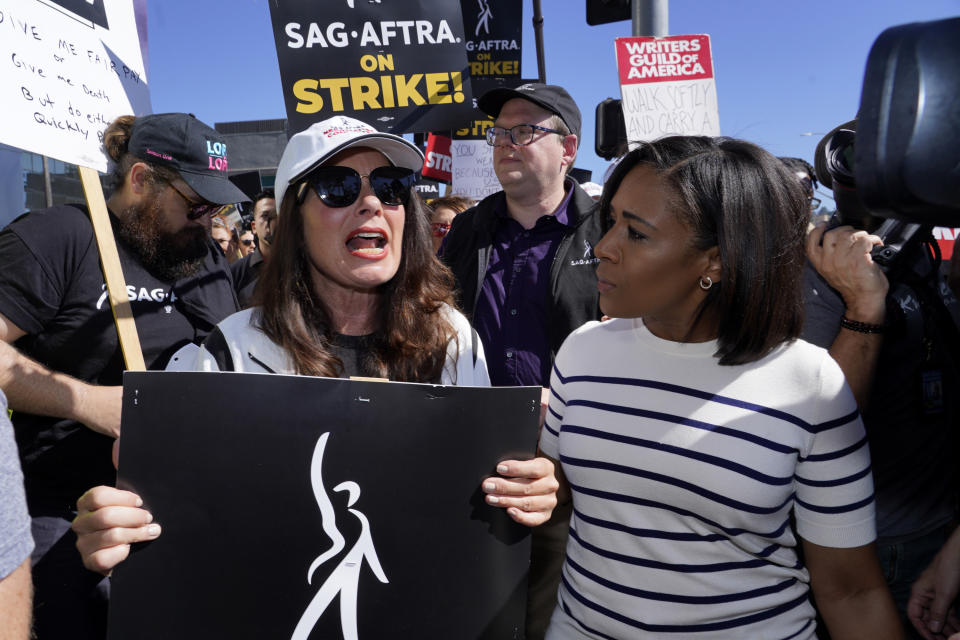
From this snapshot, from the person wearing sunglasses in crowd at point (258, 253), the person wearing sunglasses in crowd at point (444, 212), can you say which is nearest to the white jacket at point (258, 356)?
the person wearing sunglasses in crowd at point (258, 253)

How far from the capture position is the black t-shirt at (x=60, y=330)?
6.78ft

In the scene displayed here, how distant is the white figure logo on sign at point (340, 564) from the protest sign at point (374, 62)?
2.46 m

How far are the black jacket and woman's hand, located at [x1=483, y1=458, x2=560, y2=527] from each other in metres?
1.34

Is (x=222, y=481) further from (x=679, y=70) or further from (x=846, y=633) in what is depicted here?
(x=679, y=70)

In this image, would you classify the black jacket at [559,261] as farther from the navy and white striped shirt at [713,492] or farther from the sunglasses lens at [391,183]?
the navy and white striped shirt at [713,492]

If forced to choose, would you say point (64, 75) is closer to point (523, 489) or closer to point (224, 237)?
point (523, 489)

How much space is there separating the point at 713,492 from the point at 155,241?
222 centimetres

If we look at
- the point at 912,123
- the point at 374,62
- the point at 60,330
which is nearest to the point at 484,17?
the point at 374,62

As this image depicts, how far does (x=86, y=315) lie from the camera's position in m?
2.18

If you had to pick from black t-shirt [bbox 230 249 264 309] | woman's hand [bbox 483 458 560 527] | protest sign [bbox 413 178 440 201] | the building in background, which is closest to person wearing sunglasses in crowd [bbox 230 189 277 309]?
black t-shirt [bbox 230 249 264 309]

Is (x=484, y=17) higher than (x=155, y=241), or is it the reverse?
(x=484, y=17)

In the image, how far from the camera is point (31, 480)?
7.13 ft

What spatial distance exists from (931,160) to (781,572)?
118 centimetres

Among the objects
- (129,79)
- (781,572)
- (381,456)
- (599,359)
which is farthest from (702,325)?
(129,79)
